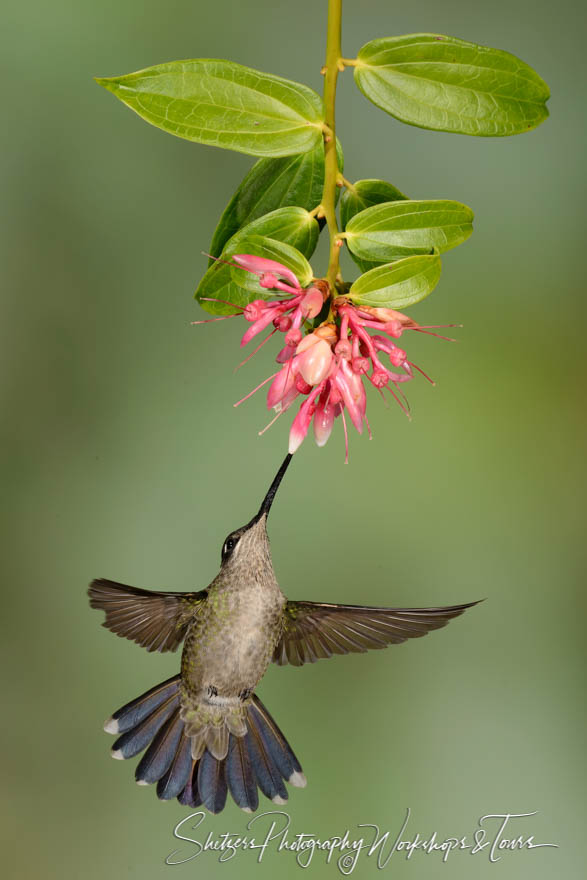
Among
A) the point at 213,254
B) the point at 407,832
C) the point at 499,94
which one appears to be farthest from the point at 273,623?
the point at 407,832

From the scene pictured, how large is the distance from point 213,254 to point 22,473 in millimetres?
1043

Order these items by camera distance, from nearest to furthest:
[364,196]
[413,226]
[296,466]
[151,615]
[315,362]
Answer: [315,362] → [413,226] → [364,196] → [151,615] → [296,466]

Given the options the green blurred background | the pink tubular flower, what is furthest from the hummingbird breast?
the green blurred background

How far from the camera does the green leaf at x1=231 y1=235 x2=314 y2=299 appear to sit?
0.74 m

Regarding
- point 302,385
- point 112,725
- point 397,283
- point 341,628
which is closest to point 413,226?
point 397,283

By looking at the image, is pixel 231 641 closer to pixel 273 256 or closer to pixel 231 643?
pixel 231 643

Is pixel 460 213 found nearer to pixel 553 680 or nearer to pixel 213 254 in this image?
pixel 213 254

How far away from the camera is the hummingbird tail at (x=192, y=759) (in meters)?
1.17

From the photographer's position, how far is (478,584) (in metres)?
1.92

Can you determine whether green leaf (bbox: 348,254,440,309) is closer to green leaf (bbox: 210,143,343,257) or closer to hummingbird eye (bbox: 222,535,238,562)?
green leaf (bbox: 210,143,343,257)

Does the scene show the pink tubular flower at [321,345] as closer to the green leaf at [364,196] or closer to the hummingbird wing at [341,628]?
the green leaf at [364,196]

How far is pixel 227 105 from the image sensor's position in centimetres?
78

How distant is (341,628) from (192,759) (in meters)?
0.28

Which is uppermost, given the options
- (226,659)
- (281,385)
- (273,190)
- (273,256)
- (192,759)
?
(273,190)
